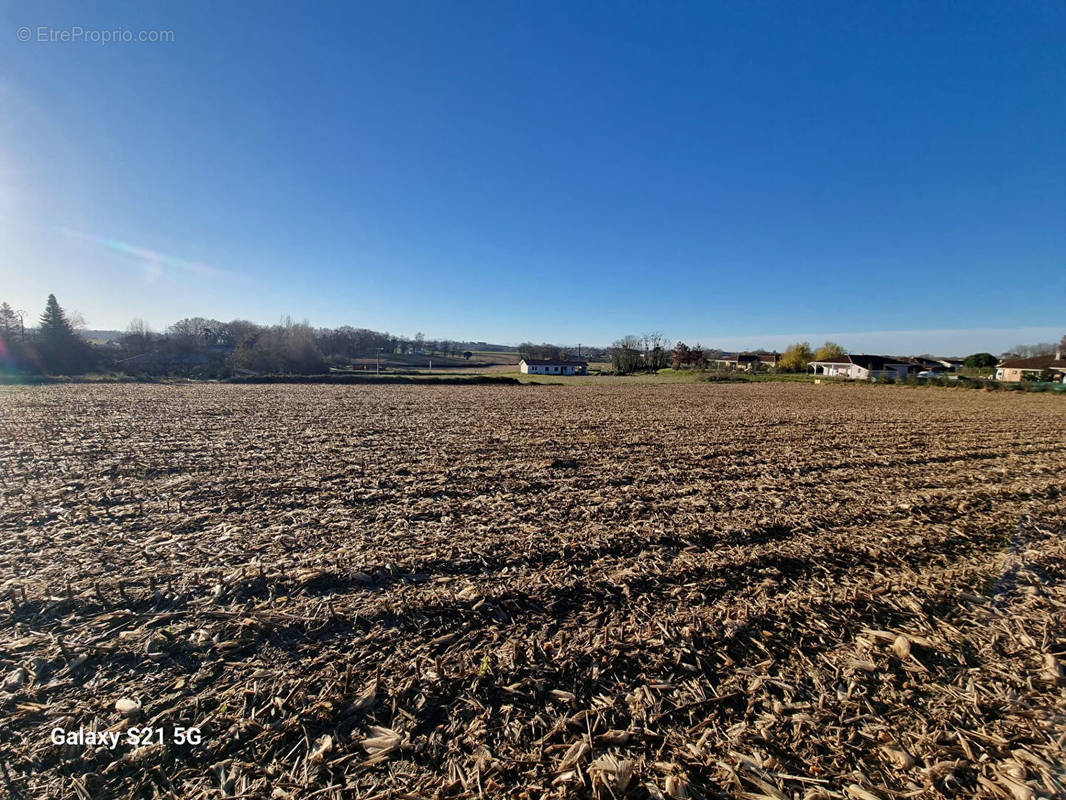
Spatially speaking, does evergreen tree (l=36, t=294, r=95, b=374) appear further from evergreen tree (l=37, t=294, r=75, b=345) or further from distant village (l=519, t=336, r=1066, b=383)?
distant village (l=519, t=336, r=1066, b=383)

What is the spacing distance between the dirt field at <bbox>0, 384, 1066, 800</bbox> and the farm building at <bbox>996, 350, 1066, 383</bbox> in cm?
7384

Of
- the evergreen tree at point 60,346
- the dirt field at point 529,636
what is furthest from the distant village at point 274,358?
the dirt field at point 529,636

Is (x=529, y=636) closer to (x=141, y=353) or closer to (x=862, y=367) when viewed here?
(x=141, y=353)

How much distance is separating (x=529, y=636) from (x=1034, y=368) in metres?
92.8

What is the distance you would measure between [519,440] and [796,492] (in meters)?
7.57

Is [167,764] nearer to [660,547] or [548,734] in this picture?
[548,734]

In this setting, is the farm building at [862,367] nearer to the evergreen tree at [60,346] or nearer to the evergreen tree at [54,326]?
the evergreen tree at [60,346]

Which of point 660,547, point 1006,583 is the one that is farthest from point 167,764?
point 1006,583

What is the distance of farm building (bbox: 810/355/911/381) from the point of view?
244ft

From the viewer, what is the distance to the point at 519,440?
1322 cm

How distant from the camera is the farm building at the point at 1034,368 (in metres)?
54.6

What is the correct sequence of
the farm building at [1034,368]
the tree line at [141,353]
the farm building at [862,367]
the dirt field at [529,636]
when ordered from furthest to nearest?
the farm building at [862,367], the farm building at [1034,368], the tree line at [141,353], the dirt field at [529,636]

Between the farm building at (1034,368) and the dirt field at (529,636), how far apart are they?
7384 centimetres

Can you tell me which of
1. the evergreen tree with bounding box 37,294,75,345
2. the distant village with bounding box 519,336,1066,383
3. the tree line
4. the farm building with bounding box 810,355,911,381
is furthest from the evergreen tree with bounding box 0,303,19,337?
the farm building with bounding box 810,355,911,381
